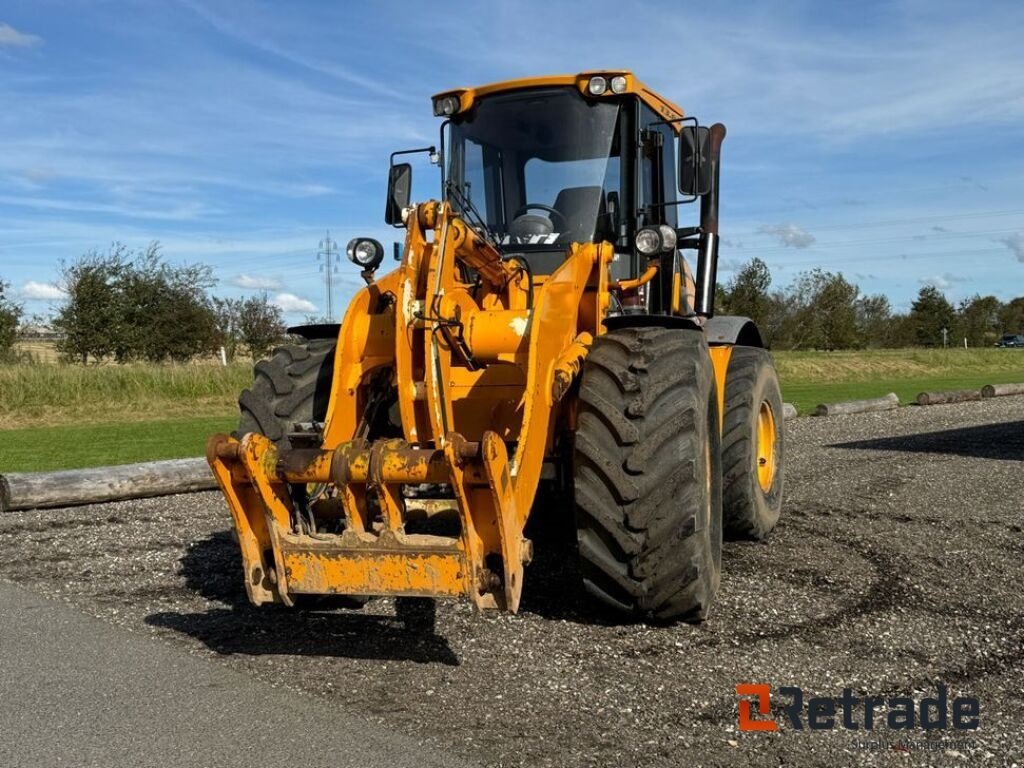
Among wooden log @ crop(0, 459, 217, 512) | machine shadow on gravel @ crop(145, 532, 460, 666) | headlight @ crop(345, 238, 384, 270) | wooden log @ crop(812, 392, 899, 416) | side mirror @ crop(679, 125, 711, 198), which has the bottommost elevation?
machine shadow on gravel @ crop(145, 532, 460, 666)

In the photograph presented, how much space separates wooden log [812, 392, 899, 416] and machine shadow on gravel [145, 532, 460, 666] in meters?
18.3

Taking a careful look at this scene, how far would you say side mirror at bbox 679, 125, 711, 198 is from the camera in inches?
261

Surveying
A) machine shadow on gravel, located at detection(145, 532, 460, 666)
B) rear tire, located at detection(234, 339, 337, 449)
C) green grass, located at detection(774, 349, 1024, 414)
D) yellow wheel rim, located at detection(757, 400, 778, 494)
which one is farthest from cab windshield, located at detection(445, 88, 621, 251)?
green grass, located at detection(774, 349, 1024, 414)

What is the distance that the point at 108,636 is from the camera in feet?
19.2

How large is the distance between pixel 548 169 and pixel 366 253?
138 cm

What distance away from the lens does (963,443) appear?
629 inches

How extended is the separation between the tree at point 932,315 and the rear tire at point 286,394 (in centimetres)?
8115

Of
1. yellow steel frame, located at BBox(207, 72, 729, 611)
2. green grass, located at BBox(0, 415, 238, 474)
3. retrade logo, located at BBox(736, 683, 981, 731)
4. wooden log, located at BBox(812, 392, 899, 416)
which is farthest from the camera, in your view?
wooden log, located at BBox(812, 392, 899, 416)

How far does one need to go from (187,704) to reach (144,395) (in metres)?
27.2

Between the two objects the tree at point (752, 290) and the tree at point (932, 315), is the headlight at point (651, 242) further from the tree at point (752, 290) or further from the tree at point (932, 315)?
the tree at point (932, 315)

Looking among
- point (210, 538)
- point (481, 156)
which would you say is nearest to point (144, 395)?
point (210, 538)

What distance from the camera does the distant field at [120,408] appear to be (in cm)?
1777

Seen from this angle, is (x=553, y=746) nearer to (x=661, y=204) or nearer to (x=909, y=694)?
(x=909, y=694)

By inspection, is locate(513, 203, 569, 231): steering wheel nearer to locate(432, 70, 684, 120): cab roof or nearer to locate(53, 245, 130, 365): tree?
locate(432, 70, 684, 120): cab roof
